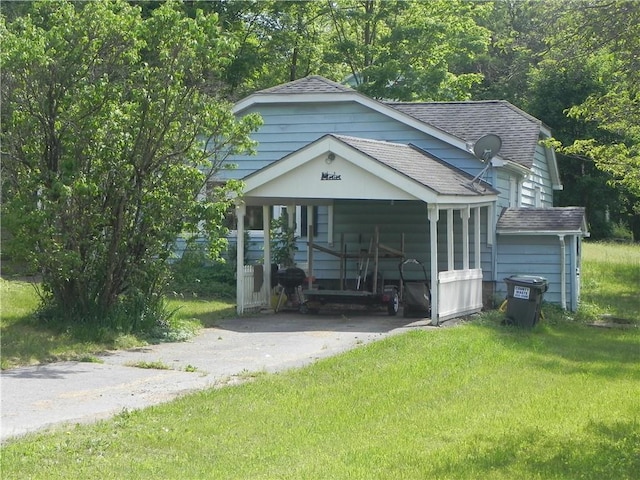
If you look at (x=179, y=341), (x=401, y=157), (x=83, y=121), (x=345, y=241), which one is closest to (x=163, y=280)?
(x=179, y=341)

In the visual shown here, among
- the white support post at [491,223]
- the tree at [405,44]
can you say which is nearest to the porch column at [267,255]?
the white support post at [491,223]

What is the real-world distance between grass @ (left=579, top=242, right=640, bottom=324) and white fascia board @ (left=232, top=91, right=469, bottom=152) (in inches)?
191

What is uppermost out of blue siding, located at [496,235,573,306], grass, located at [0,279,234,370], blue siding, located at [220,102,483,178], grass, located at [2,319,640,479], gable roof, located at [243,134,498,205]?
blue siding, located at [220,102,483,178]

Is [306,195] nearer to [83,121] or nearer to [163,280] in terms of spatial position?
[163,280]

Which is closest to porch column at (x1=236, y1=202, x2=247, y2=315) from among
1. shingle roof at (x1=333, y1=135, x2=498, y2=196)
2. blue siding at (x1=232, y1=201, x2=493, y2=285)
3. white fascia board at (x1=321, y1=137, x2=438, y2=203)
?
white fascia board at (x1=321, y1=137, x2=438, y2=203)

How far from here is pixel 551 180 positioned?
29203 millimetres

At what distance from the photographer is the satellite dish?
818 inches

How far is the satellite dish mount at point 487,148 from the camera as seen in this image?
20766mm

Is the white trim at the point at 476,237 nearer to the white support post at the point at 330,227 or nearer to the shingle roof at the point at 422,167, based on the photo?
the shingle roof at the point at 422,167

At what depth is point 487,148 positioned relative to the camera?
2088 cm

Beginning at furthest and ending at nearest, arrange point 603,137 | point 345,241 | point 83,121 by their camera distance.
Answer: point 603,137 < point 345,241 < point 83,121

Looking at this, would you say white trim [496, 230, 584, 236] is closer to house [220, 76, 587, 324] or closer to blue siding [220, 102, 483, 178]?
house [220, 76, 587, 324]

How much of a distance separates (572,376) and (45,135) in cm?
815

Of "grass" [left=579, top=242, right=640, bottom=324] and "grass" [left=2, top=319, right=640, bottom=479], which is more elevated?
"grass" [left=579, top=242, right=640, bottom=324]
